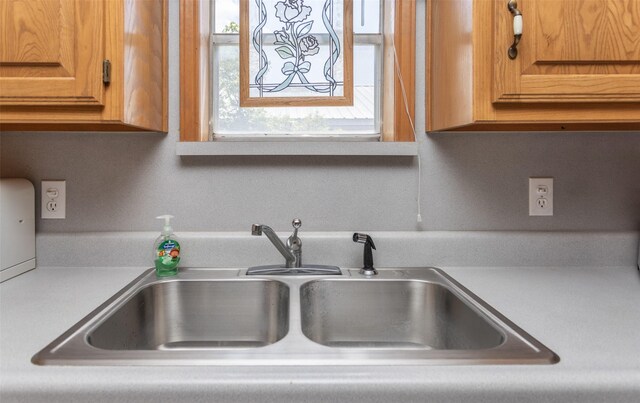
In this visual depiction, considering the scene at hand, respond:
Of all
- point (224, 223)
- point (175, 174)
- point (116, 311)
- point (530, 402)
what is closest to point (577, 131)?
point (530, 402)

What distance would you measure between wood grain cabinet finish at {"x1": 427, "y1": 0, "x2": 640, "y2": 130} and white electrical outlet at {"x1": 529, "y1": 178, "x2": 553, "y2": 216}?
365mm

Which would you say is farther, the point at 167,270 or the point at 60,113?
the point at 167,270

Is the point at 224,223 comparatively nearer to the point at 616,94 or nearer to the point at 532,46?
the point at 532,46

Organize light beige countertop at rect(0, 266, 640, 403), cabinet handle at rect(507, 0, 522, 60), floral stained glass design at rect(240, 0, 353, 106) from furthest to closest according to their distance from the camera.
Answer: floral stained glass design at rect(240, 0, 353, 106) < cabinet handle at rect(507, 0, 522, 60) < light beige countertop at rect(0, 266, 640, 403)

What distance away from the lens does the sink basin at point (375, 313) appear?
1.12m

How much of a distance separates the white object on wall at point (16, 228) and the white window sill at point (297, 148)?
0.44 meters

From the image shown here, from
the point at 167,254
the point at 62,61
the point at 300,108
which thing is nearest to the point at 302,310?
A: the point at 167,254

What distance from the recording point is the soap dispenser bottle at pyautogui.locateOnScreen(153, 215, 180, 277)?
1.14 m

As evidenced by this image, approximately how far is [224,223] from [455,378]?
2.83 feet

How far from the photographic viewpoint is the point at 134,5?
1.04m

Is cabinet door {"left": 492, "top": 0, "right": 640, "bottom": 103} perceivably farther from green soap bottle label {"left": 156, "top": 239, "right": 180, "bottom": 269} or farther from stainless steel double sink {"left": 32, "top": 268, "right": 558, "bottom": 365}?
green soap bottle label {"left": 156, "top": 239, "right": 180, "bottom": 269}

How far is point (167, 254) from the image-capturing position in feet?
3.75

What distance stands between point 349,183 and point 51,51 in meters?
0.83

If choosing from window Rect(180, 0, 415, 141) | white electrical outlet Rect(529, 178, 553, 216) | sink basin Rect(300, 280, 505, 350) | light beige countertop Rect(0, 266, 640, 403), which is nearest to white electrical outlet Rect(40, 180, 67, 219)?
window Rect(180, 0, 415, 141)
